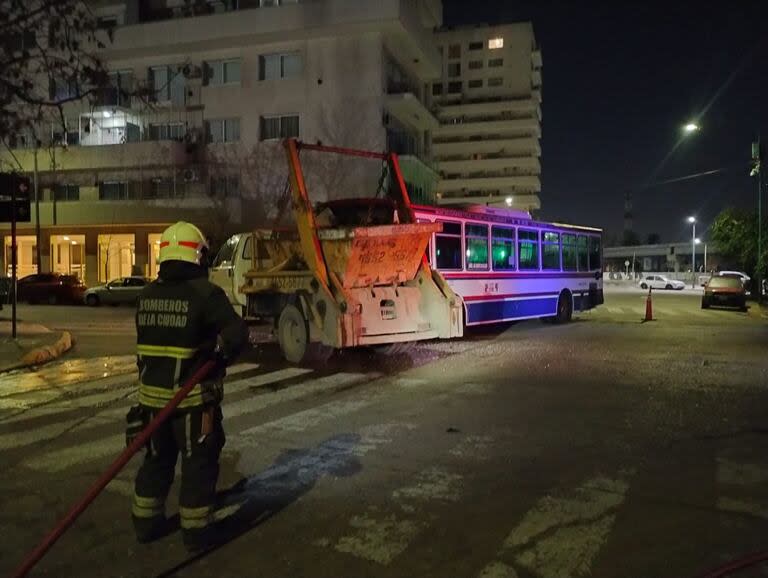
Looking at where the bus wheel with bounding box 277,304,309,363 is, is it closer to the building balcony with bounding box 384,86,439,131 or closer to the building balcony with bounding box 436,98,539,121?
the building balcony with bounding box 384,86,439,131

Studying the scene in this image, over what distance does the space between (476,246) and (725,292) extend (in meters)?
17.8

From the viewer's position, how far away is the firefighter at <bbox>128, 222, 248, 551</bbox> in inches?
157

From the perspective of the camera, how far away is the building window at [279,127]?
121 feet

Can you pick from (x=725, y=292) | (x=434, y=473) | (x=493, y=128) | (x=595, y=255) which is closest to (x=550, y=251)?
(x=595, y=255)

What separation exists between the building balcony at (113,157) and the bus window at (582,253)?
24.2 metres

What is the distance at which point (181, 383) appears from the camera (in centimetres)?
401

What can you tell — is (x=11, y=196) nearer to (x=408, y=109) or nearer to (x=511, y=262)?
(x=511, y=262)

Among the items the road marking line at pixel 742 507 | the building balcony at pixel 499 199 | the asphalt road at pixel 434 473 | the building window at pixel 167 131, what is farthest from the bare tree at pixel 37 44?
the building balcony at pixel 499 199

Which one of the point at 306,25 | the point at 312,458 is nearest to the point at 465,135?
the point at 306,25

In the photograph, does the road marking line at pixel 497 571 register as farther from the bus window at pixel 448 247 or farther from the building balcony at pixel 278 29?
the building balcony at pixel 278 29

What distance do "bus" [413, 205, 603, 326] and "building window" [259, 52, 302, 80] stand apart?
21736 mm

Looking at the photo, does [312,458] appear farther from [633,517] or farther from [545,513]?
[633,517]

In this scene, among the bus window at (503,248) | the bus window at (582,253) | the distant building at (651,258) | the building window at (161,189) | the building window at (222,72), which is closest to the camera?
the bus window at (503,248)

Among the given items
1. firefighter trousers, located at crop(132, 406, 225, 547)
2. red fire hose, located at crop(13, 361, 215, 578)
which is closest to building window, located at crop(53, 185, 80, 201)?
firefighter trousers, located at crop(132, 406, 225, 547)
